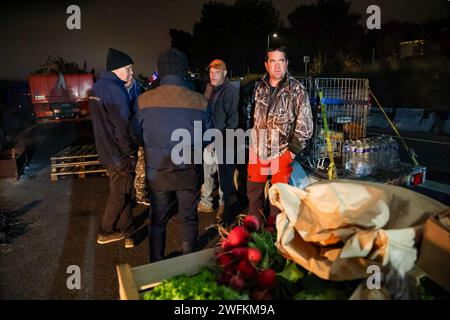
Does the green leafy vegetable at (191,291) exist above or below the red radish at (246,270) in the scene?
below

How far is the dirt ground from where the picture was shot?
11.3 feet

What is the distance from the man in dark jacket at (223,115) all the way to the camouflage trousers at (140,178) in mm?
1164

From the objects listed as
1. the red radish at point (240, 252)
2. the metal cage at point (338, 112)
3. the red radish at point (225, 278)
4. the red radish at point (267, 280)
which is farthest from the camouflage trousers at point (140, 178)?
the red radish at point (267, 280)

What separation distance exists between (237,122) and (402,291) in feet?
10.7

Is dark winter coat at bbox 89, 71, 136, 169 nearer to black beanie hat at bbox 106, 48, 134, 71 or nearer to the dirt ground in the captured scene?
black beanie hat at bbox 106, 48, 134, 71

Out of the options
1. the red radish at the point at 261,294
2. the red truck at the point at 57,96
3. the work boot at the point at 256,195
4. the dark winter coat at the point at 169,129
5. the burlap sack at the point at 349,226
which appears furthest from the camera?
the red truck at the point at 57,96

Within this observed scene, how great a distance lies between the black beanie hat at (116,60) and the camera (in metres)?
3.92

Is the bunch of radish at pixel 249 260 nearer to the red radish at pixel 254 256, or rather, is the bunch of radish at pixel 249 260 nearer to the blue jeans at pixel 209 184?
the red radish at pixel 254 256

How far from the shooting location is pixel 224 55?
4766cm

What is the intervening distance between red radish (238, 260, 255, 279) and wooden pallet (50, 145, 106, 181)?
18.8ft

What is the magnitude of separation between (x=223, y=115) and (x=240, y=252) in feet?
9.20
